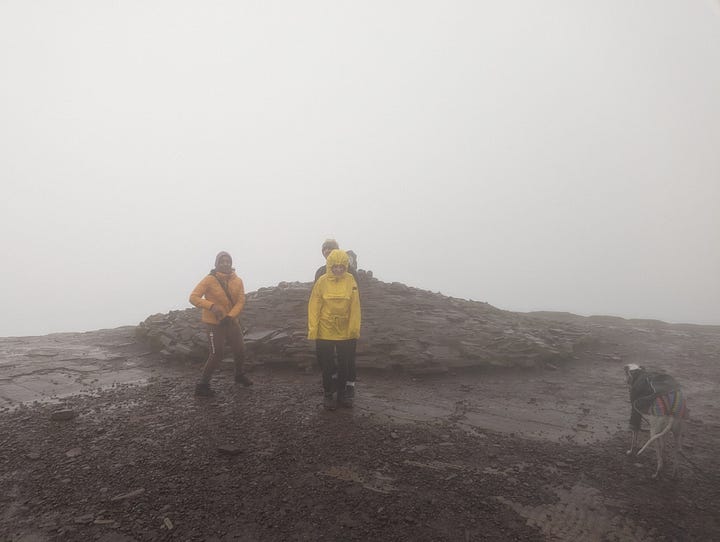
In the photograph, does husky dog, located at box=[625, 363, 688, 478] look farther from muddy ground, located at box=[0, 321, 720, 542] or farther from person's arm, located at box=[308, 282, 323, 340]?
person's arm, located at box=[308, 282, 323, 340]

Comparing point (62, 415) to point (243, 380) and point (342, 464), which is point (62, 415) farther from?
point (342, 464)

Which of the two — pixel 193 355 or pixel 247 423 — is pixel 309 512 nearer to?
pixel 247 423

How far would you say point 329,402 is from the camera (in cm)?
746

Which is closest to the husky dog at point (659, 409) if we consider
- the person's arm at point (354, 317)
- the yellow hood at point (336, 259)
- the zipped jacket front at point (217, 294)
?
the person's arm at point (354, 317)

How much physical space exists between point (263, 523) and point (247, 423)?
8.84 feet

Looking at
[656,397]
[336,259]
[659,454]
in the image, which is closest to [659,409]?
[656,397]

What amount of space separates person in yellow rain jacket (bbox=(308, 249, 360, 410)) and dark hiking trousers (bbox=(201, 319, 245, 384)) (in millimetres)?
2184

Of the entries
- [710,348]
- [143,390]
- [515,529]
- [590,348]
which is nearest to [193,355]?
[143,390]

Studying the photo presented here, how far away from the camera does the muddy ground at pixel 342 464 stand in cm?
423

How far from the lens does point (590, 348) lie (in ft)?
41.5

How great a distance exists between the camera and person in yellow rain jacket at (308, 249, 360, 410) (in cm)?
745

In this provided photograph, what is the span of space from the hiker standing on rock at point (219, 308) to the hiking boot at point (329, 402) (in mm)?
2528

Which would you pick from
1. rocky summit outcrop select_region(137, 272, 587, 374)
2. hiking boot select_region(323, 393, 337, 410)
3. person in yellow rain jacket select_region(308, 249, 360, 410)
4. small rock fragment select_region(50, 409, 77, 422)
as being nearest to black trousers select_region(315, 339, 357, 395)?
person in yellow rain jacket select_region(308, 249, 360, 410)

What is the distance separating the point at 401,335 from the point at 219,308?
18.0ft
